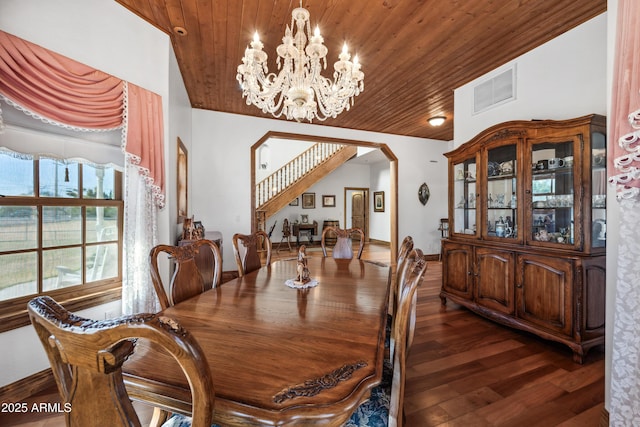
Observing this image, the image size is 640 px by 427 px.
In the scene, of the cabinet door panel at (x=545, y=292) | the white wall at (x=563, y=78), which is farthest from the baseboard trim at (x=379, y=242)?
the cabinet door panel at (x=545, y=292)

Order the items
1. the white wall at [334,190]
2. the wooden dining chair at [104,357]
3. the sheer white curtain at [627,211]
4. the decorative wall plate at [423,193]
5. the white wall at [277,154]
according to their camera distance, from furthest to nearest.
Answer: the white wall at [334,190] < the white wall at [277,154] < the decorative wall plate at [423,193] < the sheer white curtain at [627,211] < the wooden dining chair at [104,357]

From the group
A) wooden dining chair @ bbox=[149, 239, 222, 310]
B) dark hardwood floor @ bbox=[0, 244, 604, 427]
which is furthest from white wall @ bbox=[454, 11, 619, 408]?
wooden dining chair @ bbox=[149, 239, 222, 310]

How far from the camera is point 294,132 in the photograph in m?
5.08

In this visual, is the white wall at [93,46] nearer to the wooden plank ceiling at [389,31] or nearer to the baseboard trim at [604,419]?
the wooden plank ceiling at [389,31]

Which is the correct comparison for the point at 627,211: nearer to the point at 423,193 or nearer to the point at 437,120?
the point at 437,120

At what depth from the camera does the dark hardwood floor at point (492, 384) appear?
5.40 feet

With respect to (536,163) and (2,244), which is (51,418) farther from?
(536,163)

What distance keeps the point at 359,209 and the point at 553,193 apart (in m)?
8.03

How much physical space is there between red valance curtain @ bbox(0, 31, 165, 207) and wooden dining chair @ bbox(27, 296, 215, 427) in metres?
1.74

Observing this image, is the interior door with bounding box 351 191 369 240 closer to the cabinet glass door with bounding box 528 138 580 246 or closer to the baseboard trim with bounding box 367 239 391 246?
the baseboard trim with bounding box 367 239 391 246

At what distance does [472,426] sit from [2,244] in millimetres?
3110

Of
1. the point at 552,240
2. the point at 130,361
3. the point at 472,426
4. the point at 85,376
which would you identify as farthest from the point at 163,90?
the point at 552,240

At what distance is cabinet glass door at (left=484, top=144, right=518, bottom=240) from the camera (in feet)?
9.34

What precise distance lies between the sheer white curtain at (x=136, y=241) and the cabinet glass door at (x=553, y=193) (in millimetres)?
3503
